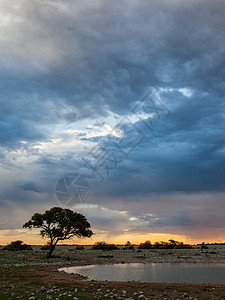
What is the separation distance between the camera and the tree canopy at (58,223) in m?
53.6

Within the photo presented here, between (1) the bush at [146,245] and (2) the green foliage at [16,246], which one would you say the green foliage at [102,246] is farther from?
(2) the green foliage at [16,246]

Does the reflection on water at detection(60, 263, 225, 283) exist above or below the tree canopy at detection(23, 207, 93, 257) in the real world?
below

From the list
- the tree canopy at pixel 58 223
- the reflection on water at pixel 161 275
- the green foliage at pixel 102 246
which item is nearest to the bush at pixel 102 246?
the green foliage at pixel 102 246

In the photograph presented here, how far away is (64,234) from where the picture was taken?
5544cm

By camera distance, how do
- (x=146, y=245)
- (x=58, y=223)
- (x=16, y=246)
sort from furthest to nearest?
(x=146, y=245), (x=16, y=246), (x=58, y=223)

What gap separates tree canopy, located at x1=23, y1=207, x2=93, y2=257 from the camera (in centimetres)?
5356

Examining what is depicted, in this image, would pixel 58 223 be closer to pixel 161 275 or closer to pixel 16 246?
pixel 161 275

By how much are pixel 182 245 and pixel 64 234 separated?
277 ft

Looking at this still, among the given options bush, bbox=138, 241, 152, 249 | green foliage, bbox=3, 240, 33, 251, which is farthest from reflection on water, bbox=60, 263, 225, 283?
bush, bbox=138, 241, 152, 249

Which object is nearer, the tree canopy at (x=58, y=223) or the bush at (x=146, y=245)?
the tree canopy at (x=58, y=223)

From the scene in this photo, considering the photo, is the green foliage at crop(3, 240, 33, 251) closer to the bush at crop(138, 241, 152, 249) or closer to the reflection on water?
the bush at crop(138, 241, 152, 249)

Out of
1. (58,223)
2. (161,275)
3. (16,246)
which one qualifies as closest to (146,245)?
(16,246)

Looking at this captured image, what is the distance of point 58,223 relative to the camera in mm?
54156

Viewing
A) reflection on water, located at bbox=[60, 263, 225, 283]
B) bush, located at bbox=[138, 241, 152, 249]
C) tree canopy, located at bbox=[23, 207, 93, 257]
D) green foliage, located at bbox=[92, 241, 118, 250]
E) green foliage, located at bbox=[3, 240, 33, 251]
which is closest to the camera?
reflection on water, located at bbox=[60, 263, 225, 283]
